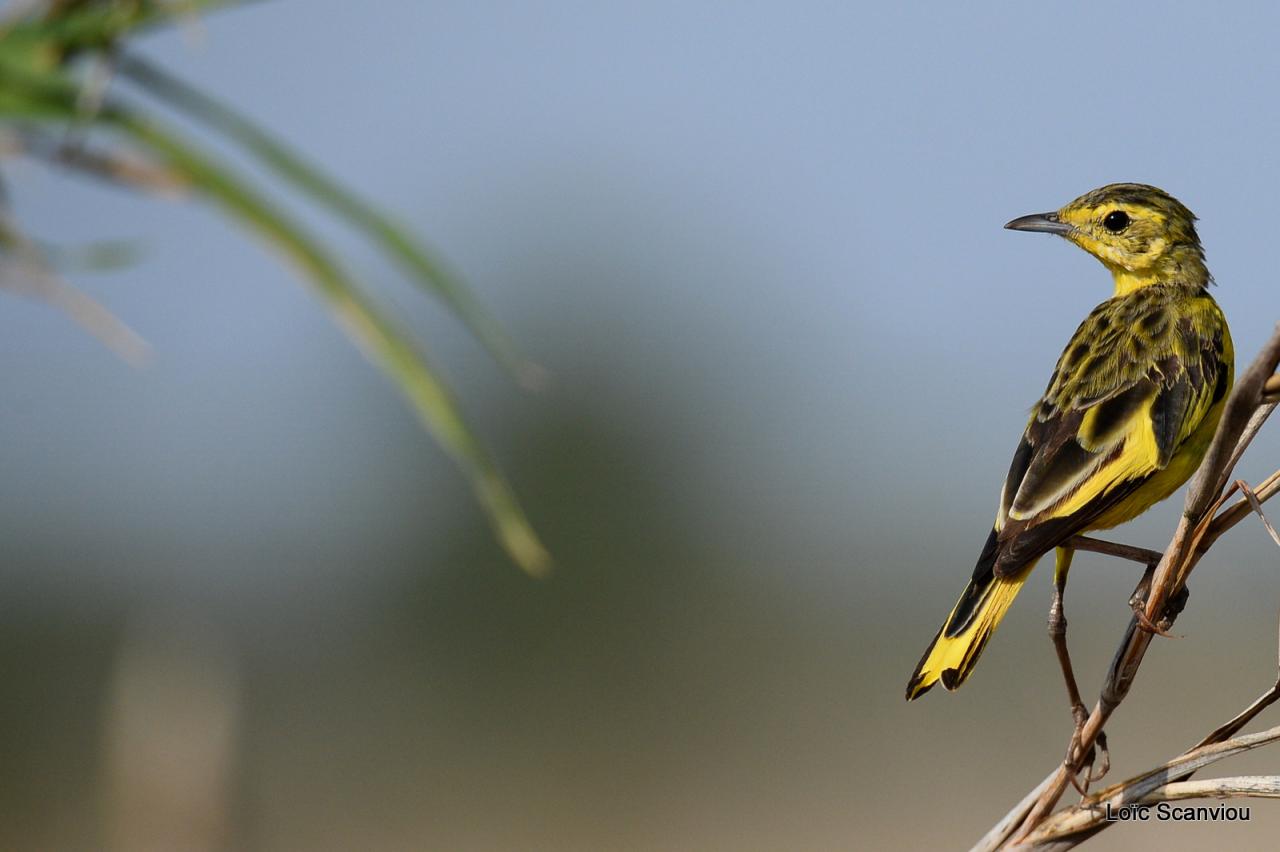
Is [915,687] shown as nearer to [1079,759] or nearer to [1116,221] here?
[1079,759]

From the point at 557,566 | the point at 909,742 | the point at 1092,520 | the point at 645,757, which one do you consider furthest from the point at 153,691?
the point at 557,566

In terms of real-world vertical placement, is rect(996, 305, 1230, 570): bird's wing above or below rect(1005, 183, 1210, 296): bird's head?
below

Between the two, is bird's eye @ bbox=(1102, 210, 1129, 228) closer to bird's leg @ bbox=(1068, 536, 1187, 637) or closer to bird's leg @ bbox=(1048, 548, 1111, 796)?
bird's leg @ bbox=(1068, 536, 1187, 637)

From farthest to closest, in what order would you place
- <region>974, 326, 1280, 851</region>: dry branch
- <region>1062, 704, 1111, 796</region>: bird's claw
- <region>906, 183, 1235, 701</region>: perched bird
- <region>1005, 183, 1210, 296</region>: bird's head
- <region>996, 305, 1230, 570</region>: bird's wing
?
<region>1005, 183, 1210, 296</region>: bird's head
<region>996, 305, 1230, 570</region>: bird's wing
<region>906, 183, 1235, 701</region>: perched bird
<region>1062, 704, 1111, 796</region>: bird's claw
<region>974, 326, 1280, 851</region>: dry branch

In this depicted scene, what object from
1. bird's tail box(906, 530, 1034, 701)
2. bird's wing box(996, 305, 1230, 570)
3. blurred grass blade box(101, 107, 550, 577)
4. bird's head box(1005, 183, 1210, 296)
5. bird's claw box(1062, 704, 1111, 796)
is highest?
bird's head box(1005, 183, 1210, 296)

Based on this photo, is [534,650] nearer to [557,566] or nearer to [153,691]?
[557,566]

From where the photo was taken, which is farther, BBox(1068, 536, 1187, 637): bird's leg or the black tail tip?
the black tail tip

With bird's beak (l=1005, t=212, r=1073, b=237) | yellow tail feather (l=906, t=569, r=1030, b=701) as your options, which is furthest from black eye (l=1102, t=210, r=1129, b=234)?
yellow tail feather (l=906, t=569, r=1030, b=701)

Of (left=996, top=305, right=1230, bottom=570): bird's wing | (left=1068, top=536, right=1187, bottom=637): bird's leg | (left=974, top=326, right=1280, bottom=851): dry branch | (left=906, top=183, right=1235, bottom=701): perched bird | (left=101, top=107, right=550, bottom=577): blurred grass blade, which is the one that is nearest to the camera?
(left=101, top=107, right=550, bottom=577): blurred grass blade
